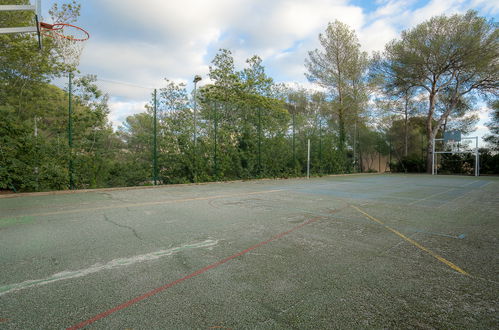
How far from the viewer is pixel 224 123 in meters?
10.6

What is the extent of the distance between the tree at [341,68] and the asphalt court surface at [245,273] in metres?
17.3

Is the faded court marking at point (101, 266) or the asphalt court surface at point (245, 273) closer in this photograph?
the asphalt court surface at point (245, 273)

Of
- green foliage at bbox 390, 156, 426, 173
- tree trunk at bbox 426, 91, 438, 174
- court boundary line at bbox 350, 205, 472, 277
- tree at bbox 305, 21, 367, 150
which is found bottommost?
court boundary line at bbox 350, 205, 472, 277

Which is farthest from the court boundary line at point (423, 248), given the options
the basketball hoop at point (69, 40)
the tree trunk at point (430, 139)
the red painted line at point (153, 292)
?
the tree trunk at point (430, 139)

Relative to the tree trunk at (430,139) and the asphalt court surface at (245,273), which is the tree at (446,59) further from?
the asphalt court surface at (245,273)

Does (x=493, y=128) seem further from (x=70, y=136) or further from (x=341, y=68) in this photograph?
(x=70, y=136)

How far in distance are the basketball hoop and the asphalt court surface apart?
5745 millimetres

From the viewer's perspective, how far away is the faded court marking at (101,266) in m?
1.63

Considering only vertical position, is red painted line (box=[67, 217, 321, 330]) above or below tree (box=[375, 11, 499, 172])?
below

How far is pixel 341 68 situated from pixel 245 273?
20.9m

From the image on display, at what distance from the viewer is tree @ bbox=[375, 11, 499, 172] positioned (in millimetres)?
17609

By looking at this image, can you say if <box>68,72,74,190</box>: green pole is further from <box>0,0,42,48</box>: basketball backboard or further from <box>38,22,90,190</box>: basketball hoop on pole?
<box>0,0,42,48</box>: basketball backboard

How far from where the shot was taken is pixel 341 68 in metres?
19.2

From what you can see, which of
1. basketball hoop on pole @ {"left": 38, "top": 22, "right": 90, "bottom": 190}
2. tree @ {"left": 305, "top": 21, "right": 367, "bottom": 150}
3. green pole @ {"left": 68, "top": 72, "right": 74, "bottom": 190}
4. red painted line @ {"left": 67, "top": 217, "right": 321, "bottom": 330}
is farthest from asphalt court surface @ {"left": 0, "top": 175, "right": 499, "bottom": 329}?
tree @ {"left": 305, "top": 21, "right": 367, "bottom": 150}
